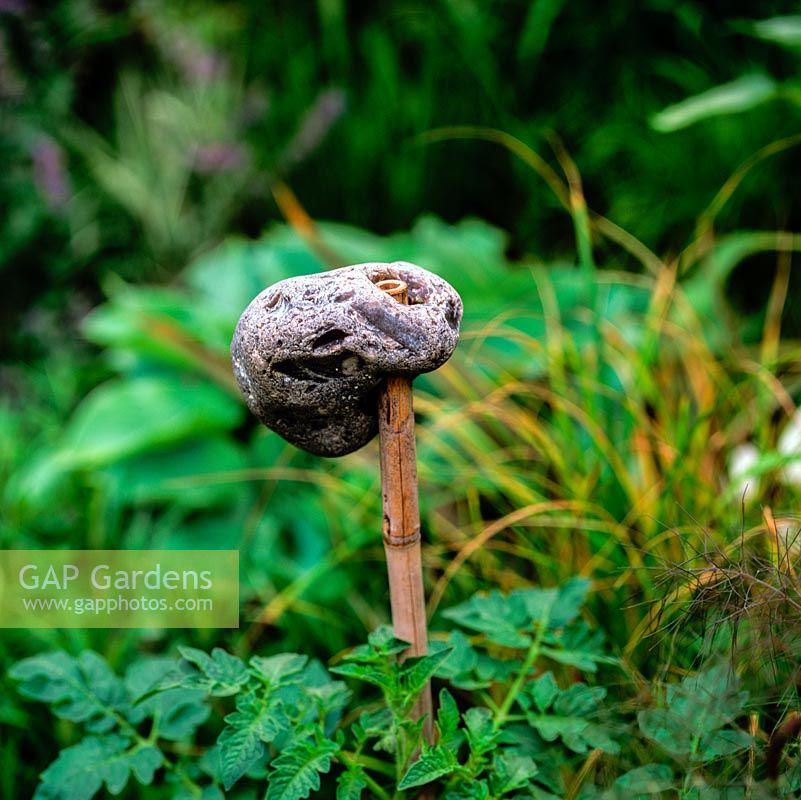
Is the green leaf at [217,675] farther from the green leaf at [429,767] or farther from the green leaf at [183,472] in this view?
the green leaf at [183,472]

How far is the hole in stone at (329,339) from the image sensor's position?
2.33 feet

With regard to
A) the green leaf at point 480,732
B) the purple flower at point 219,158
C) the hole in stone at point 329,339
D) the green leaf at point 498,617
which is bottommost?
the green leaf at point 480,732

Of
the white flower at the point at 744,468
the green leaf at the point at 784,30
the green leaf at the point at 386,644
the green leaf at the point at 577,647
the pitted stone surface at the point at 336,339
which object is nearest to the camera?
the pitted stone surface at the point at 336,339

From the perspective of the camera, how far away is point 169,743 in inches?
50.9

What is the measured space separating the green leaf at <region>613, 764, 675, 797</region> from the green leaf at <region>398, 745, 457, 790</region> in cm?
16

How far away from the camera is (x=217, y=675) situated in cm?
83

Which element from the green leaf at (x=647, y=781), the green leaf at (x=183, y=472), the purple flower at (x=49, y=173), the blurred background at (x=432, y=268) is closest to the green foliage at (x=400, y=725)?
the green leaf at (x=647, y=781)

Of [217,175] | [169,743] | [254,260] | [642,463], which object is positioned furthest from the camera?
[217,175]

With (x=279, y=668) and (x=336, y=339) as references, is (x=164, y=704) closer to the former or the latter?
(x=279, y=668)

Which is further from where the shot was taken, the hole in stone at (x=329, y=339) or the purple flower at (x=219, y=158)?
the purple flower at (x=219, y=158)

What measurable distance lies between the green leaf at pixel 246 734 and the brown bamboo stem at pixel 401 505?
0.15 m

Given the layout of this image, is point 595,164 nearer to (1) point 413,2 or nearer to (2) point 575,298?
(2) point 575,298

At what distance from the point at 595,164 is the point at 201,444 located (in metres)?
1.44

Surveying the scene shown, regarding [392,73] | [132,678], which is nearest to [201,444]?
[132,678]
